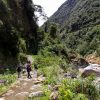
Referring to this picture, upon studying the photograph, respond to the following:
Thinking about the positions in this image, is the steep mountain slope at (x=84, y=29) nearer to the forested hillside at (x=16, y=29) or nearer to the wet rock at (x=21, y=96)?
the forested hillside at (x=16, y=29)

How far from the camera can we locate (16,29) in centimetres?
4456

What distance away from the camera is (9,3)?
47062 millimetres

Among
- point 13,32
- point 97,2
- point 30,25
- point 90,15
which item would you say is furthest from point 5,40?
point 97,2

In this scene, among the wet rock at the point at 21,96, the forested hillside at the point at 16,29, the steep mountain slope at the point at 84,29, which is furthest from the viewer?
the steep mountain slope at the point at 84,29

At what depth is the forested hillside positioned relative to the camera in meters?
36.9

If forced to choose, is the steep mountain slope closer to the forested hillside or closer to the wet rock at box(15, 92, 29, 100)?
the forested hillside

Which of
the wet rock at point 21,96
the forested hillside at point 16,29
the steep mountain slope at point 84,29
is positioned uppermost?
the steep mountain slope at point 84,29

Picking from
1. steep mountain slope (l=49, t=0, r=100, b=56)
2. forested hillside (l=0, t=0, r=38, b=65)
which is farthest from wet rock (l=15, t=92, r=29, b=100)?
steep mountain slope (l=49, t=0, r=100, b=56)

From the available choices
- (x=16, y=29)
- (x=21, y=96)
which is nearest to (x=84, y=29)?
(x=16, y=29)

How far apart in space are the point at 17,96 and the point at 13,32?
71.5ft

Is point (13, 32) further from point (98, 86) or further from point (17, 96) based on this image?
point (98, 86)

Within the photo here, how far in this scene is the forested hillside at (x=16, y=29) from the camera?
1454 inches

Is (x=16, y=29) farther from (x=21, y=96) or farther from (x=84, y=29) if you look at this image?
(x=84, y=29)

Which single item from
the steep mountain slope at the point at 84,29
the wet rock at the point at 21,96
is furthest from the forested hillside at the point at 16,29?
the steep mountain slope at the point at 84,29
